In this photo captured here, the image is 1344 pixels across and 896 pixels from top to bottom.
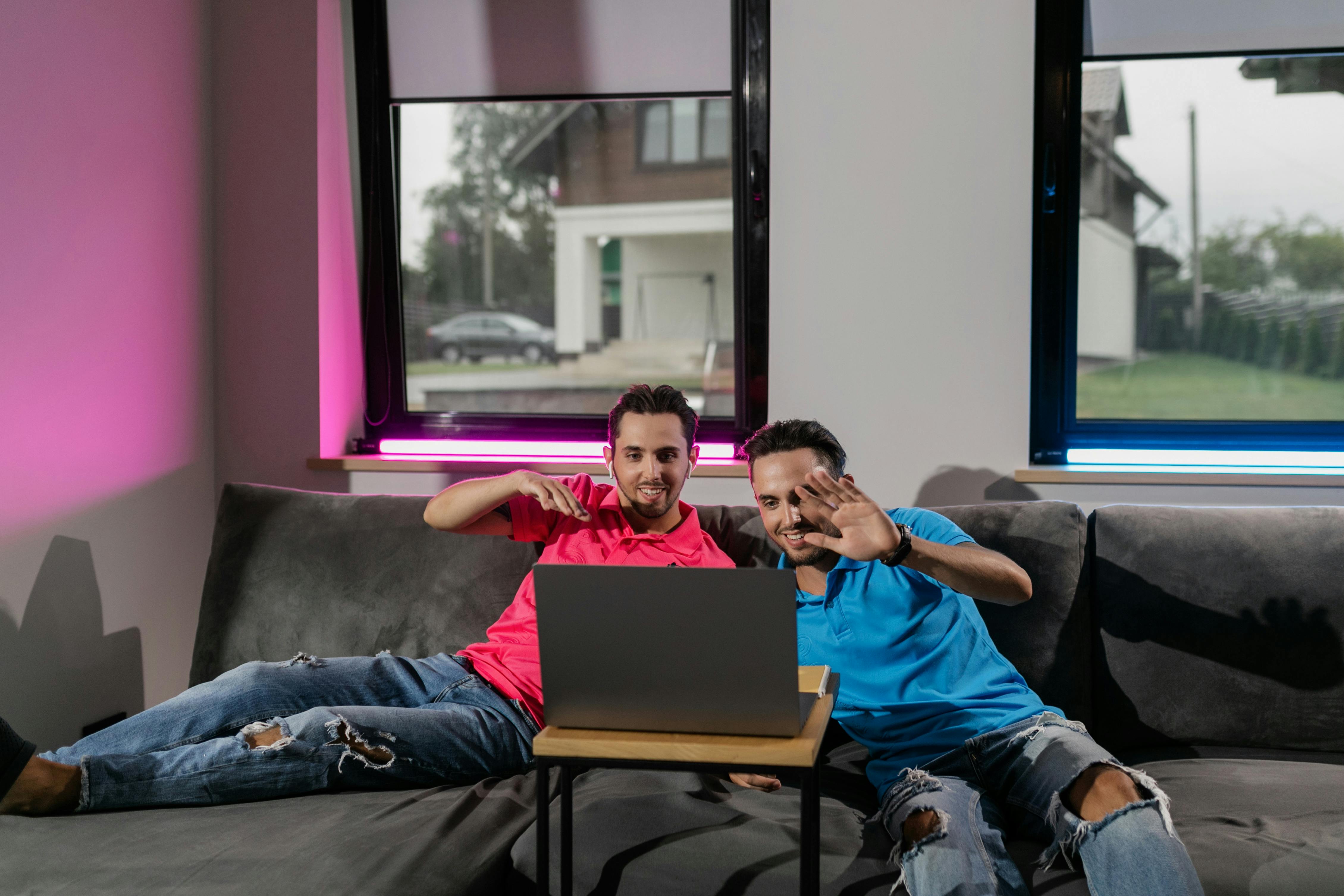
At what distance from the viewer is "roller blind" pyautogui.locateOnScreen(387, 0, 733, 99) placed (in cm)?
265

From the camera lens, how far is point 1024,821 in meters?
1.54

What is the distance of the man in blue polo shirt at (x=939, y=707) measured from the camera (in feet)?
4.41

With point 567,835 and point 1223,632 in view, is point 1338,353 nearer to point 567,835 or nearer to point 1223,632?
point 1223,632

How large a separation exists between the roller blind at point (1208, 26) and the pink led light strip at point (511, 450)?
4.61 ft

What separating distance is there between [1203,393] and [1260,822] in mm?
1355

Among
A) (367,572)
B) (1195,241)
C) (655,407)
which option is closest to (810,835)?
(655,407)

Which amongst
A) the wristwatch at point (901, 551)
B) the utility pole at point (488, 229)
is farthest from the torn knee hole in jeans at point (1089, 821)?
the utility pole at point (488, 229)

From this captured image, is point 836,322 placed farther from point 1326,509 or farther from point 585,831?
point 585,831

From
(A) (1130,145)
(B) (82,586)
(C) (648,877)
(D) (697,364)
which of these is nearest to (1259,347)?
(A) (1130,145)

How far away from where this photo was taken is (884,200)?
2.43 m

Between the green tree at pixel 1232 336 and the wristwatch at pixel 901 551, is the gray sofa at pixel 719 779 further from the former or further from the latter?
the green tree at pixel 1232 336

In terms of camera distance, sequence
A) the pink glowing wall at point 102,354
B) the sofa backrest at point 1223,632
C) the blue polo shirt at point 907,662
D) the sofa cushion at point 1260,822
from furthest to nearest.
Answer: the pink glowing wall at point 102,354, the sofa backrest at point 1223,632, the blue polo shirt at point 907,662, the sofa cushion at point 1260,822

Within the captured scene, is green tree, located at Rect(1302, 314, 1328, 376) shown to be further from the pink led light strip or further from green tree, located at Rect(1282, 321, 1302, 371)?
the pink led light strip

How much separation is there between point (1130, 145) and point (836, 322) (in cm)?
92
